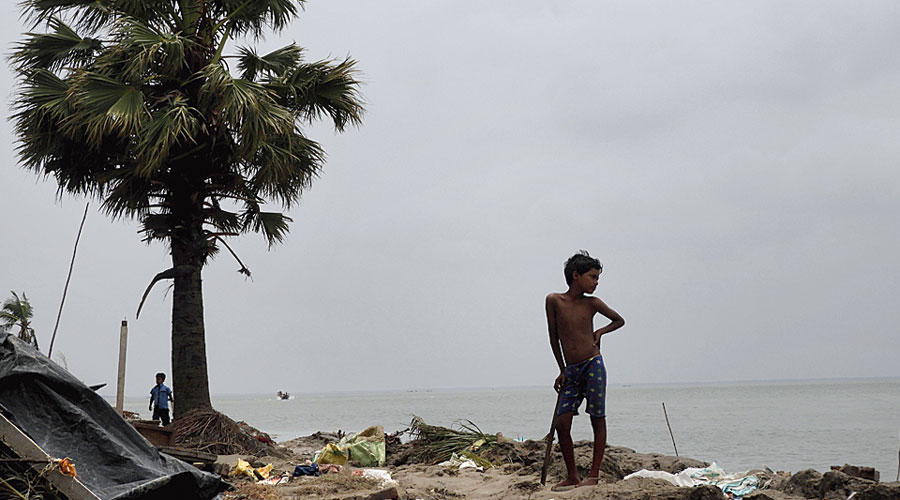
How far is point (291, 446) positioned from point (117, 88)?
551 centimetres

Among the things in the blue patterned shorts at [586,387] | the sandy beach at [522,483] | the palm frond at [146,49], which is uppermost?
the palm frond at [146,49]

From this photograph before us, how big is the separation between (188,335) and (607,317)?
6.50 metres

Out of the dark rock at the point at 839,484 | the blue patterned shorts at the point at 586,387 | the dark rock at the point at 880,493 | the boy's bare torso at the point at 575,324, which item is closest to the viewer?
the dark rock at the point at 880,493

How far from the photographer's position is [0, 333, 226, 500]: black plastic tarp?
452cm

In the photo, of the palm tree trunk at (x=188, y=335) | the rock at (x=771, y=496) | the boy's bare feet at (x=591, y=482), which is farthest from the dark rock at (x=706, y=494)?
the palm tree trunk at (x=188, y=335)

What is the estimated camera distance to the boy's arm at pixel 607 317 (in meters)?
6.45

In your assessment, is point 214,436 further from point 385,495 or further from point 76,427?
point 76,427

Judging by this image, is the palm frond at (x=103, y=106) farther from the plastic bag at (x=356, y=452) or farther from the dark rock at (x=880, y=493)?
the dark rock at (x=880, y=493)

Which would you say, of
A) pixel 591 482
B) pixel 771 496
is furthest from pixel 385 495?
pixel 771 496

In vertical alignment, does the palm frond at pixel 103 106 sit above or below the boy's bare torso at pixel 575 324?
above

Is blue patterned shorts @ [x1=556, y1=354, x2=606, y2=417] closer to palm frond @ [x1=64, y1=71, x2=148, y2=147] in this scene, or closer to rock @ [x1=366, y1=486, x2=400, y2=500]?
rock @ [x1=366, y1=486, x2=400, y2=500]

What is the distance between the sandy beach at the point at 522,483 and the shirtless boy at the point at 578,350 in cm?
39

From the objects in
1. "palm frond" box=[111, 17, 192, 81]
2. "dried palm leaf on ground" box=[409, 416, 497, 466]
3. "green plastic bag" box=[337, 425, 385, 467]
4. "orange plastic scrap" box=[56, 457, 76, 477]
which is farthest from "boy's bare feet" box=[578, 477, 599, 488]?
"palm frond" box=[111, 17, 192, 81]

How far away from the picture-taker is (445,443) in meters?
9.50
